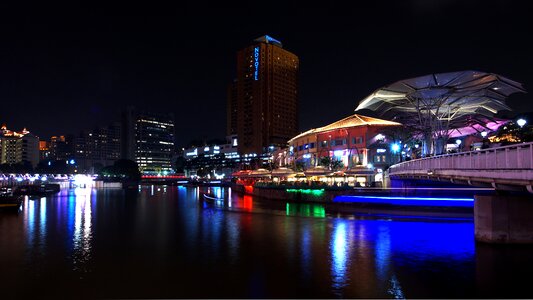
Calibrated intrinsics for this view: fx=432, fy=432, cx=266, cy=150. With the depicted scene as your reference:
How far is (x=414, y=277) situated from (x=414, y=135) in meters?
77.8

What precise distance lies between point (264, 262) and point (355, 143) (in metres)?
80.2

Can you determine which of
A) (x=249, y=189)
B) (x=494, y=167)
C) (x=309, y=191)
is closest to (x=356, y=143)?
(x=249, y=189)

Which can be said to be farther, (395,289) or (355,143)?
(355,143)

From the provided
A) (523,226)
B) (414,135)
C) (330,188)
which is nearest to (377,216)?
(330,188)

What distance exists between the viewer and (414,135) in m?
96.6

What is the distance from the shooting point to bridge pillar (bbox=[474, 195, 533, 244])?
28391mm

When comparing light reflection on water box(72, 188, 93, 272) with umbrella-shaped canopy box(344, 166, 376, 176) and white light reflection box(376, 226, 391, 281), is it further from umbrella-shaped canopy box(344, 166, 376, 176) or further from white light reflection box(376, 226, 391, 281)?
umbrella-shaped canopy box(344, 166, 376, 176)

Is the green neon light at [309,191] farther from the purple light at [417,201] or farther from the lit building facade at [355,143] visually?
the lit building facade at [355,143]

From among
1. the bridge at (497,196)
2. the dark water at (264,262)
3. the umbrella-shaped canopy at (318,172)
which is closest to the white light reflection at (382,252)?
the dark water at (264,262)

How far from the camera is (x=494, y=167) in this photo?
81.3 ft

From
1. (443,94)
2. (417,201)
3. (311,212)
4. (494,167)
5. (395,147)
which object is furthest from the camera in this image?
(395,147)

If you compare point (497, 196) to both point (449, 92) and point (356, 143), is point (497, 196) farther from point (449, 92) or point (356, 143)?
point (356, 143)

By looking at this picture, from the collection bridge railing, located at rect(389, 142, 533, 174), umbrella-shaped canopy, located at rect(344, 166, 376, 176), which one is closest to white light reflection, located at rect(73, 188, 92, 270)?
bridge railing, located at rect(389, 142, 533, 174)

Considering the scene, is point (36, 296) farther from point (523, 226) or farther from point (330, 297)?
point (523, 226)
